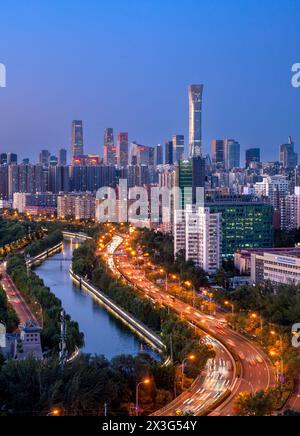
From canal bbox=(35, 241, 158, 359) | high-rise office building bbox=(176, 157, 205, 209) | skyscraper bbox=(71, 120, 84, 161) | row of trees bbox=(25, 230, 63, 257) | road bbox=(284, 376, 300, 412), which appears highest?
skyscraper bbox=(71, 120, 84, 161)

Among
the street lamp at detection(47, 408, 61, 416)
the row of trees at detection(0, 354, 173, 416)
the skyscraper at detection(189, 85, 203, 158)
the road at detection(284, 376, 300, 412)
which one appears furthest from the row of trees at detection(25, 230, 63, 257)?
the skyscraper at detection(189, 85, 203, 158)

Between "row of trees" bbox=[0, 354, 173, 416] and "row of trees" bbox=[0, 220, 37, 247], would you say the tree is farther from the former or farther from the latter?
"row of trees" bbox=[0, 220, 37, 247]

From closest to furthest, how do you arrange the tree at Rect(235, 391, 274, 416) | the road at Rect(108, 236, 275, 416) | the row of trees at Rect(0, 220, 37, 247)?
the tree at Rect(235, 391, 274, 416) → the road at Rect(108, 236, 275, 416) → the row of trees at Rect(0, 220, 37, 247)

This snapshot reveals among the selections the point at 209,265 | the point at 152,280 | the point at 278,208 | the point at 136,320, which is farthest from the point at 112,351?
the point at 278,208

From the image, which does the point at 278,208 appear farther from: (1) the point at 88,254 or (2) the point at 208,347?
(2) the point at 208,347

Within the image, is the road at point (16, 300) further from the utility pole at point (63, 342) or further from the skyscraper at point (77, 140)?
the skyscraper at point (77, 140)

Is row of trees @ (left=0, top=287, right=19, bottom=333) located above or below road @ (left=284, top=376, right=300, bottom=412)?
above

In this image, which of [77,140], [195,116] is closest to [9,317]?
[195,116]
